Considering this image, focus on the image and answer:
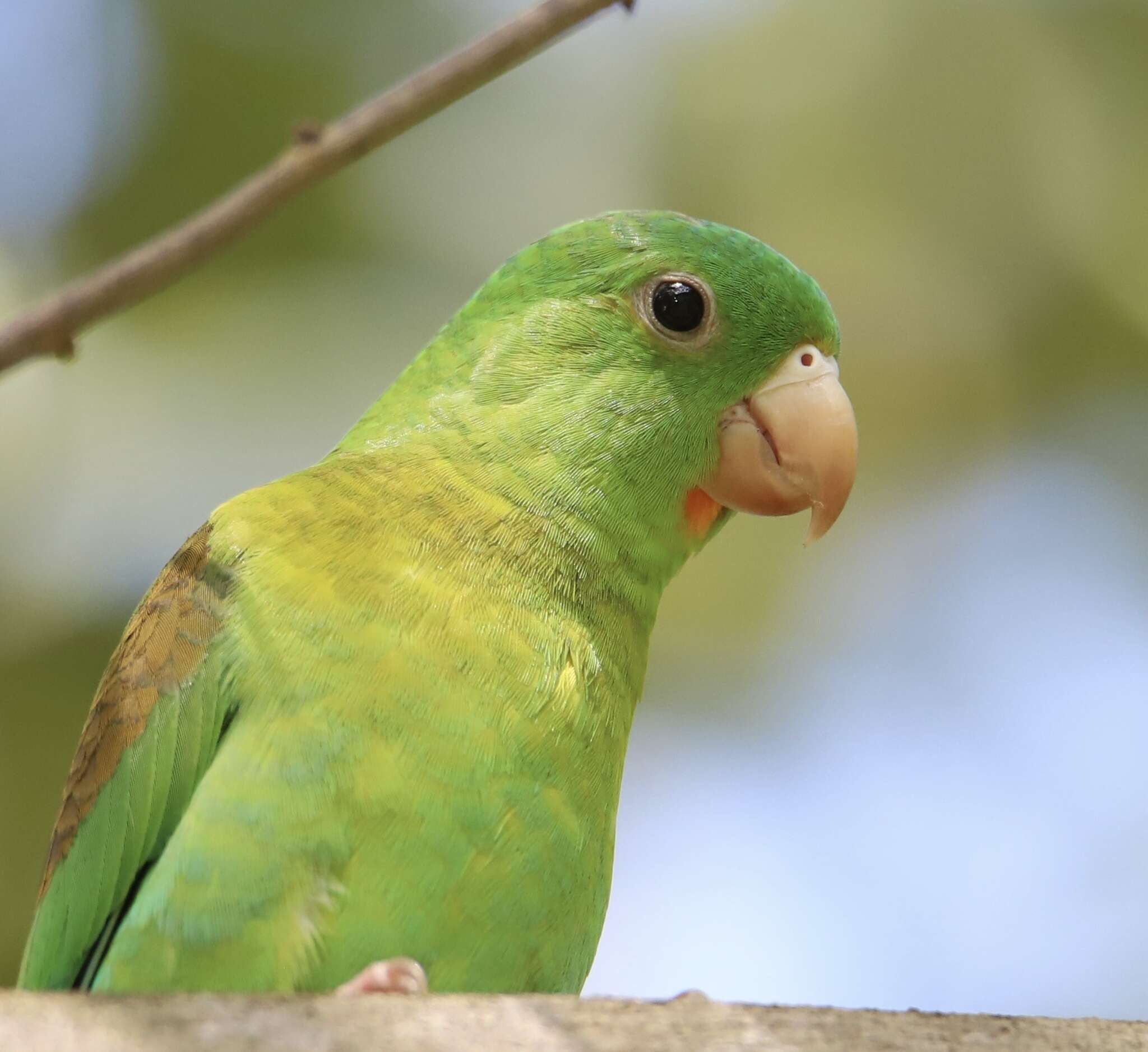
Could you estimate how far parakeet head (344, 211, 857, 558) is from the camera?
2.85 m

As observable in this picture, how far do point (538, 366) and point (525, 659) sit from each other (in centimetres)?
69

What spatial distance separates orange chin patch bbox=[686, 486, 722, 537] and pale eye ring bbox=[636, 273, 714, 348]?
1.01ft

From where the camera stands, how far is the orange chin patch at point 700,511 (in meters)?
2.97

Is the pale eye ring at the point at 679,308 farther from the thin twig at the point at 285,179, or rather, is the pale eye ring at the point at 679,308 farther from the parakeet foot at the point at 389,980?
the parakeet foot at the point at 389,980

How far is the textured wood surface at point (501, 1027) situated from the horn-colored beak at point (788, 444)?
4.50 ft

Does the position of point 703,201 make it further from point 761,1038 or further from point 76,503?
point 761,1038

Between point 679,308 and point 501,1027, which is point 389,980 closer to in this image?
point 501,1027

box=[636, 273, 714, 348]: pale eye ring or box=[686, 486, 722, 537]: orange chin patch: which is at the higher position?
box=[636, 273, 714, 348]: pale eye ring

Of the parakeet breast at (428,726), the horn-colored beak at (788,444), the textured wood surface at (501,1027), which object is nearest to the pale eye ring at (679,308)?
the horn-colored beak at (788,444)

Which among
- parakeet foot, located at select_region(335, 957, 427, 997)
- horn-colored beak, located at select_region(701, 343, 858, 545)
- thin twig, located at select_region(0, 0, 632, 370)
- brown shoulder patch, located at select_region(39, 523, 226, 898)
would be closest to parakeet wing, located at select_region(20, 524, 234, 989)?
brown shoulder patch, located at select_region(39, 523, 226, 898)

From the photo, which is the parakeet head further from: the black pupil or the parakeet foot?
the parakeet foot

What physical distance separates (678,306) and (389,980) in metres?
1.49

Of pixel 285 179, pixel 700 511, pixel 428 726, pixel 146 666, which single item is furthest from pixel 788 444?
pixel 285 179

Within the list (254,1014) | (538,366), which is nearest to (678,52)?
(538,366)
